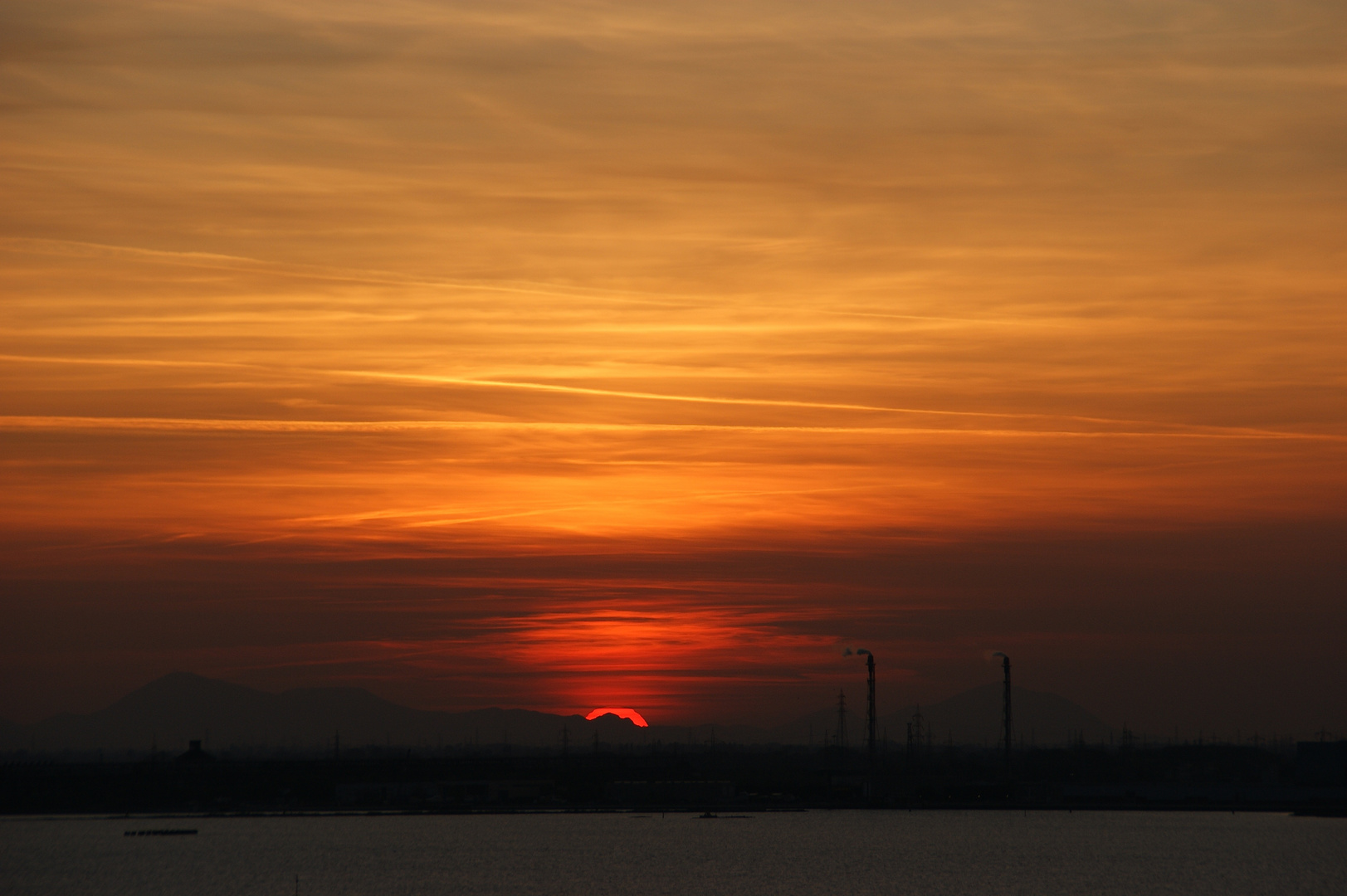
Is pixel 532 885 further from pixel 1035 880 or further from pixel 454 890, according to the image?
pixel 1035 880

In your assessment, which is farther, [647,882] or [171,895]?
A: [647,882]

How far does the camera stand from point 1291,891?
181 metres

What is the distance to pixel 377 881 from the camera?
19450cm

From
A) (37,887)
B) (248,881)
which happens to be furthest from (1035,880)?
(37,887)

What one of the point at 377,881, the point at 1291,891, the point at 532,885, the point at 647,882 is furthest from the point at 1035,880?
the point at 377,881

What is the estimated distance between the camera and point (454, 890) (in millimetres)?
181500

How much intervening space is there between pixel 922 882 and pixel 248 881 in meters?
82.2

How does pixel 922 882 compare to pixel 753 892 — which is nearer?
pixel 753 892

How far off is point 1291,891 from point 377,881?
107 m

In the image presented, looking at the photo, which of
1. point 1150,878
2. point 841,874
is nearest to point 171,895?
point 841,874

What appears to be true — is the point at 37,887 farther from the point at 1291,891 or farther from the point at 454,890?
the point at 1291,891

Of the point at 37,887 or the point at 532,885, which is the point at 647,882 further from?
the point at 37,887

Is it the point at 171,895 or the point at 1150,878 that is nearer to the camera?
the point at 171,895

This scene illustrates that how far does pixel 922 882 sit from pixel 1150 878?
31.6 meters
